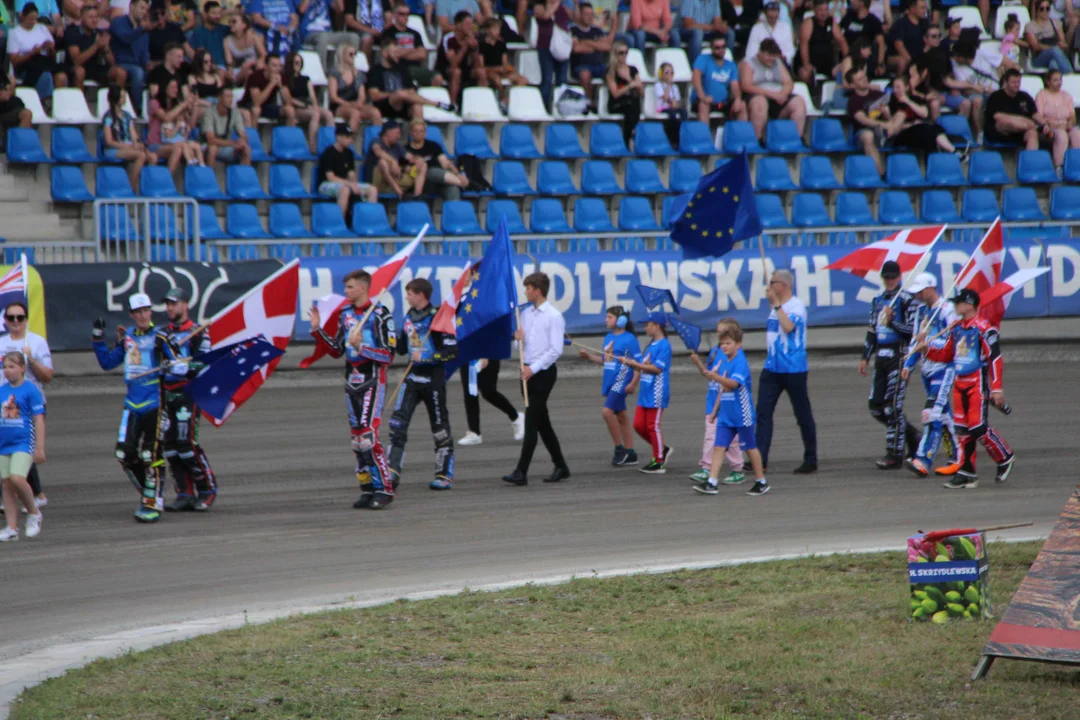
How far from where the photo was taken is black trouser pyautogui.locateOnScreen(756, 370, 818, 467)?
13.5 meters

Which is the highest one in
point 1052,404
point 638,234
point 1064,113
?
point 1064,113

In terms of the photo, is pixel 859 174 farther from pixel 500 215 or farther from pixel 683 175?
pixel 500 215

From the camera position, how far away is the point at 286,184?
2222cm

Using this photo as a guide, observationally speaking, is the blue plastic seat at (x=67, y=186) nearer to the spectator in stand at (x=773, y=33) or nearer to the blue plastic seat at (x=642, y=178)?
the blue plastic seat at (x=642, y=178)

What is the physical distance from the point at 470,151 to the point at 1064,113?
11.5 metres

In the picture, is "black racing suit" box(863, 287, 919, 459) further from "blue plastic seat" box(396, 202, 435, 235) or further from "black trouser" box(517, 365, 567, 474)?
"blue plastic seat" box(396, 202, 435, 235)

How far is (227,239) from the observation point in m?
19.5

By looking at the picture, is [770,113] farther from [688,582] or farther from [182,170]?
[688,582]

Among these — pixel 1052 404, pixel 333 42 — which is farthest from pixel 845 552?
pixel 333 42

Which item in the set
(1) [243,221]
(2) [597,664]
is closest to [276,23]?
(1) [243,221]

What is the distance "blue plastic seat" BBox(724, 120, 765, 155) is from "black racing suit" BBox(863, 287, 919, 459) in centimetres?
1192

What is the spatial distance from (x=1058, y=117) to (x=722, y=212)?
15.1 metres

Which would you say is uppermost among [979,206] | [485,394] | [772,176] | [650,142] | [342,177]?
[650,142]

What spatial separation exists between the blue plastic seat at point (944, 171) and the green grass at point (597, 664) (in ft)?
57.5
